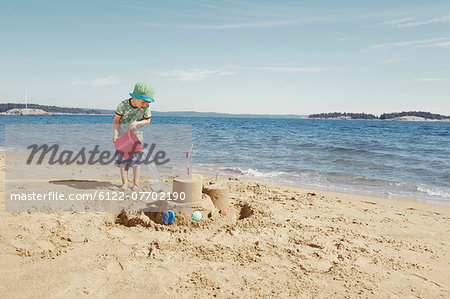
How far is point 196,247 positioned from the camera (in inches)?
152

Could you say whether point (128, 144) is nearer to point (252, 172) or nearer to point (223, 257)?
point (223, 257)

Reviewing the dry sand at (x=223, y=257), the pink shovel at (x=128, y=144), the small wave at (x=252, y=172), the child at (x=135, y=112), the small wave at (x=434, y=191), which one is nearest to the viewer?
the dry sand at (x=223, y=257)

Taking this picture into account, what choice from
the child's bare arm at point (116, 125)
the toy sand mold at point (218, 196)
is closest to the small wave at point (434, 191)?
the toy sand mold at point (218, 196)

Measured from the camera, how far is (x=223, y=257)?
3.68m

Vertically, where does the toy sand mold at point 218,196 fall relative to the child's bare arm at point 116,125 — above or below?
below

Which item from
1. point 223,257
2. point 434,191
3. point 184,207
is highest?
point 184,207

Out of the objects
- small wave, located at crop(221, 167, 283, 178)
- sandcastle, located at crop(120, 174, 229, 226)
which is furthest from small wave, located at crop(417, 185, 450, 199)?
sandcastle, located at crop(120, 174, 229, 226)

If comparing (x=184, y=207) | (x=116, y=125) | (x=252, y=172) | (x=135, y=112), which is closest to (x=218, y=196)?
(x=184, y=207)

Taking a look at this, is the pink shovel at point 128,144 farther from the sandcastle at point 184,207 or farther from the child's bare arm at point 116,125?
the sandcastle at point 184,207

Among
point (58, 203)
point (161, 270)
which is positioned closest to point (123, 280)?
point (161, 270)

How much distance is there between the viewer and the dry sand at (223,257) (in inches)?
119

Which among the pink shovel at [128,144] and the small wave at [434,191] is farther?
the small wave at [434,191]

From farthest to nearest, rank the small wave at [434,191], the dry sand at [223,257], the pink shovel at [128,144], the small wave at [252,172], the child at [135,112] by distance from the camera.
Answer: the small wave at [252,172] < the small wave at [434,191] < the pink shovel at [128,144] < the child at [135,112] < the dry sand at [223,257]

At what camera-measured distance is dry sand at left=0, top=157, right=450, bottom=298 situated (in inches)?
119
